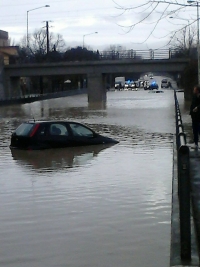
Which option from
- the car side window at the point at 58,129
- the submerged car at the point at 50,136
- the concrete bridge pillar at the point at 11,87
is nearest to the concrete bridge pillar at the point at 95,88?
the concrete bridge pillar at the point at 11,87

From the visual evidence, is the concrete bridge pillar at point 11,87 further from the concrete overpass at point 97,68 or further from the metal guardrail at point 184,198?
the metal guardrail at point 184,198

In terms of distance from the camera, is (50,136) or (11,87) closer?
(50,136)

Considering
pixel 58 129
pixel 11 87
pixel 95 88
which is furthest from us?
pixel 11 87

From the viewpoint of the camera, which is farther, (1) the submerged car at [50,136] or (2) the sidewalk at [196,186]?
(1) the submerged car at [50,136]

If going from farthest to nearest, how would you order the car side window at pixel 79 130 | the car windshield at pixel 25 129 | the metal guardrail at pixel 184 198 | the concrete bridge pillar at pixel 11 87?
the concrete bridge pillar at pixel 11 87
the car side window at pixel 79 130
the car windshield at pixel 25 129
the metal guardrail at pixel 184 198

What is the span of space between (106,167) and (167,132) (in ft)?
42.1

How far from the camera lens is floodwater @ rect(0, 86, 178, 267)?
27.1ft

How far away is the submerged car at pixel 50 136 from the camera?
2136cm

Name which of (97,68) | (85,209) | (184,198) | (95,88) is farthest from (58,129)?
(97,68)

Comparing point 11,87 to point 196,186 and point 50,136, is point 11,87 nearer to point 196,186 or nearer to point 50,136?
point 50,136

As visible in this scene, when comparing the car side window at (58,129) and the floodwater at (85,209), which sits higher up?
the car side window at (58,129)

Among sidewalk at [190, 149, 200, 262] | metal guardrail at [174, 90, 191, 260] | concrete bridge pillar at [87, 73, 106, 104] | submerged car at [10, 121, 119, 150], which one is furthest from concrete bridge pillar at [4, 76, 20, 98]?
metal guardrail at [174, 90, 191, 260]

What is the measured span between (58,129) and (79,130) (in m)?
0.96

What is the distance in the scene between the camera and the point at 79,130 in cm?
2250
